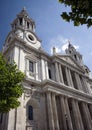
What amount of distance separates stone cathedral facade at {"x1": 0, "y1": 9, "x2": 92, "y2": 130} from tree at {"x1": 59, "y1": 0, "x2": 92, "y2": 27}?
42.4 ft

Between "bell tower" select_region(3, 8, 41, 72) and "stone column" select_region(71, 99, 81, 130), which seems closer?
"stone column" select_region(71, 99, 81, 130)

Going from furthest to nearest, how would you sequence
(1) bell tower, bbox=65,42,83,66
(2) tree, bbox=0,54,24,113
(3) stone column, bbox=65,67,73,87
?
(1) bell tower, bbox=65,42,83,66 → (3) stone column, bbox=65,67,73,87 → (2) tree, bbox=0,54,24,113

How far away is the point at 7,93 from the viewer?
38.7 ft

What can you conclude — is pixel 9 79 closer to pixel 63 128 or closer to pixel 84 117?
pixel 63 128

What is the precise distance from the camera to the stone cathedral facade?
17047 millimetres

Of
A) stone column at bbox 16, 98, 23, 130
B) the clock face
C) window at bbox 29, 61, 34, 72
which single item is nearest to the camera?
stone column at bbox 16, 98, 23, 130

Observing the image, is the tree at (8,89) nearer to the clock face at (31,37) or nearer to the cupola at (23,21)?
the clock face at (31,37)

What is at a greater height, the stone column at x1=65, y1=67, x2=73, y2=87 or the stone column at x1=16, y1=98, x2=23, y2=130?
the stone column at x1=65, y1=67, x2=73, y2=87

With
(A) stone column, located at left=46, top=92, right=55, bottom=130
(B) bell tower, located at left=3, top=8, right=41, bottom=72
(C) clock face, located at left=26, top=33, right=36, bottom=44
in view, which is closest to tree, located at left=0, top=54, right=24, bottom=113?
(A) stone column, located at left=46, top=92, right=55, bottom=130

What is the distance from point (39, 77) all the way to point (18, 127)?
9.01 metres

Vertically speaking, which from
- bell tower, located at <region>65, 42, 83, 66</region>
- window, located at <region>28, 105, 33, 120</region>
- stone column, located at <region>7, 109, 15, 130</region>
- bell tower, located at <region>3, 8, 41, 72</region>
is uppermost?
bell tower, located at <region>65, 42, 83, 66</region>

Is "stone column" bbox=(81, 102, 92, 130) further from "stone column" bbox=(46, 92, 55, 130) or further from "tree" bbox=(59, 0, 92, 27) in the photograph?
"tree" bbox=(59, 0, 92, 27)

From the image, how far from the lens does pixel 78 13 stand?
248 inches

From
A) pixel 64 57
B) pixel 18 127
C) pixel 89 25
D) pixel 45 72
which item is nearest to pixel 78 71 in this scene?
pixel 64 57
